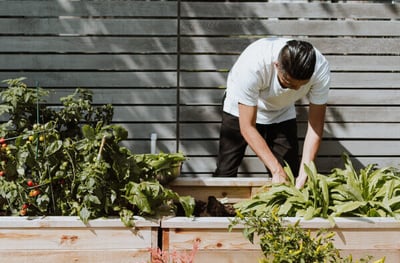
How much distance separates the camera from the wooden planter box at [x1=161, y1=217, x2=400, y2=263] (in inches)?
127

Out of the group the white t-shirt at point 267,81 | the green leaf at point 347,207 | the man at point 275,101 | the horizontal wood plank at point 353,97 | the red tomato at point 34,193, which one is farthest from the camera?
the horizontal wood plank at point 353,97

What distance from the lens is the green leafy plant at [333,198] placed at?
135 inches

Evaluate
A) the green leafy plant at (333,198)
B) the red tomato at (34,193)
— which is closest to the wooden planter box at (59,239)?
the red tomato at (34,193)

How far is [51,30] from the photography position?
15.7ft

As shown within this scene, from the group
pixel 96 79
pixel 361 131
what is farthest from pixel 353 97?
pixel 96 79

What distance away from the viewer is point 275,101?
13.8 feet

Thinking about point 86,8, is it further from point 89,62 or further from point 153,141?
point 153,141

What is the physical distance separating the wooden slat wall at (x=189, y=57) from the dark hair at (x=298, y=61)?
4.47ft

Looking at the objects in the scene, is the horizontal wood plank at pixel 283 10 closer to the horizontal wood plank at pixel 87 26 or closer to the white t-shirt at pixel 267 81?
the horizontal wood plank at pixel 87 26

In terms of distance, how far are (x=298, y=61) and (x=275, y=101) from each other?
2.43 feet

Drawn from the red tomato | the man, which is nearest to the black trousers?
the man

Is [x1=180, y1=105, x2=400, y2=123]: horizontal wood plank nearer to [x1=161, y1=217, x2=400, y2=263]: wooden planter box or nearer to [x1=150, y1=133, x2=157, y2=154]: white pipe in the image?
[x1=150, y1=133, x2=157, y2=154]: white pipe

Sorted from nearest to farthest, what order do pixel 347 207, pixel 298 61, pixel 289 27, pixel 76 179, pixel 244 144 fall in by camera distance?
pixel 76 179 → pixel 347 207 → pixel 298 61 → pixel 244 144 → pixel 289 27

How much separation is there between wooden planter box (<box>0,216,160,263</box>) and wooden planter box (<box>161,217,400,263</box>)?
139mm
